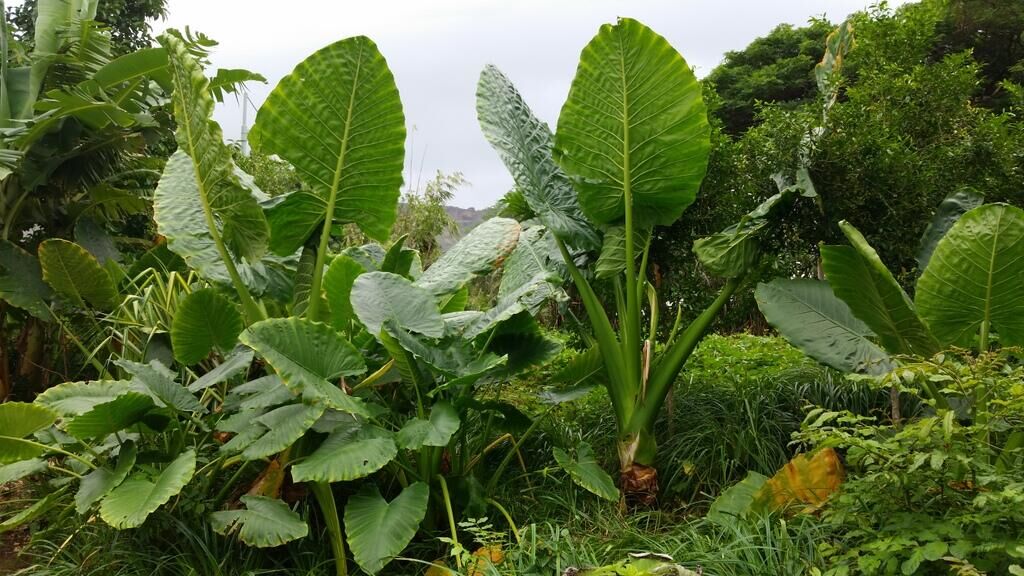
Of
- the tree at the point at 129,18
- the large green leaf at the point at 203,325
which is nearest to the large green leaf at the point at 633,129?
the large green leaf at the point at 203,325

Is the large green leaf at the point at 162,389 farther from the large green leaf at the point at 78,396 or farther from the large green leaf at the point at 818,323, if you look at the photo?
the large green leaf at the point at 818,323

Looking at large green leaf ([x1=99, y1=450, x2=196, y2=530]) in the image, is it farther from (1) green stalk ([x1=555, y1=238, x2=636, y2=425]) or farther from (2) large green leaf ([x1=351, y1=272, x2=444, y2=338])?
(1) green stalk ([x1=555, y1=238, x2=636, y2=425])

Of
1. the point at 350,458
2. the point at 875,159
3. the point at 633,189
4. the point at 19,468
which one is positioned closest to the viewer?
the point at 350,458

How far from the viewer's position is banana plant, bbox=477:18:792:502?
331 cm

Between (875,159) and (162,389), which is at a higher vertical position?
(875,159)

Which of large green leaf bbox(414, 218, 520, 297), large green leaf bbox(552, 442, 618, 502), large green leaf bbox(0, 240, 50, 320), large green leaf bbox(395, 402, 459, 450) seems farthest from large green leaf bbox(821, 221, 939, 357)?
large green leaf bbox(0, 240, 50, 320)

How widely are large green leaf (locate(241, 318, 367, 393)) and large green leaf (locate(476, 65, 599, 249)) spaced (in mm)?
1253

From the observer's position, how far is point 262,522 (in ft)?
8.62

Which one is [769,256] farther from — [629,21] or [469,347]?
[469,347]

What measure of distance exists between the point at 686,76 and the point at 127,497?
2.83m

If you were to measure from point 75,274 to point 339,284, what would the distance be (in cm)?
142

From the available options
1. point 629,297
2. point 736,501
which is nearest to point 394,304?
point 629,297

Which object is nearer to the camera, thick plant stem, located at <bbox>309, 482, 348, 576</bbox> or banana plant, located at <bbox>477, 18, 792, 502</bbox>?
thick plant stem, located at <bbox>309, 482, 348, 576</bbox>

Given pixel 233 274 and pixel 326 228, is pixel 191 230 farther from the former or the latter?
pixel 326 228
